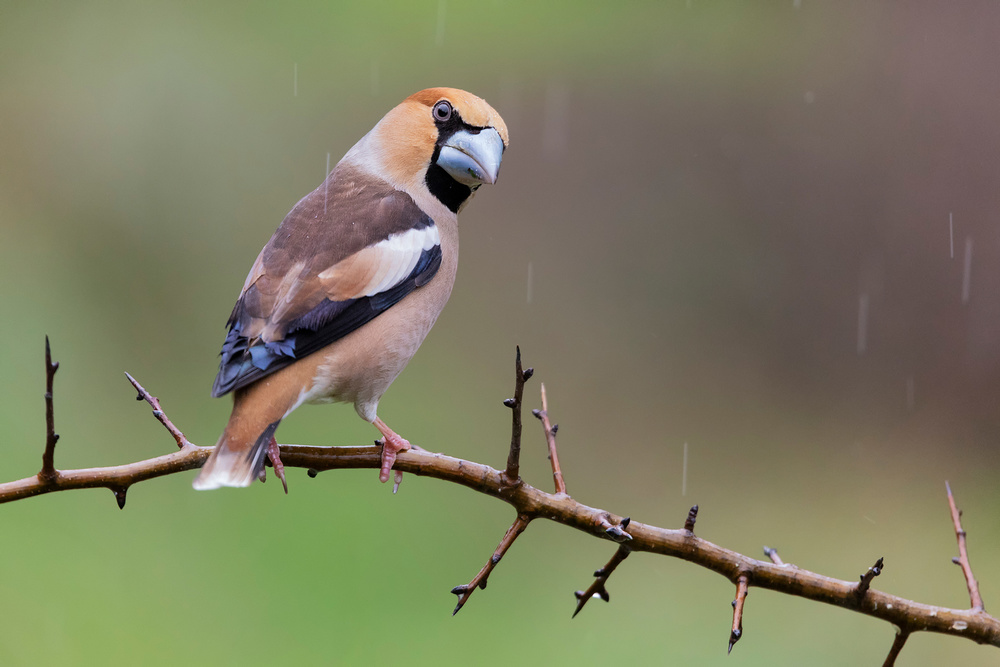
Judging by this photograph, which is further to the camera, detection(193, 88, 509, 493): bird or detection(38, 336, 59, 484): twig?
detection(193, 88, 509, 493): bird

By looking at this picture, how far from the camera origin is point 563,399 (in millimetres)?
7008

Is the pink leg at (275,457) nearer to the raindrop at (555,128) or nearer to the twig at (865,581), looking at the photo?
the twig at (865,581)

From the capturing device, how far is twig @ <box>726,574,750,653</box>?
5.79 feet

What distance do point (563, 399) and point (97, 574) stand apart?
3245 millimetres

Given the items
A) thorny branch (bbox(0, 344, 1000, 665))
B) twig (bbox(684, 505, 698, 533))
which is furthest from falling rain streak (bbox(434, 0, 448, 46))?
twig (bbox(684, 505, 698, 533))

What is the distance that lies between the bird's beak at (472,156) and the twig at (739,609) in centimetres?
102

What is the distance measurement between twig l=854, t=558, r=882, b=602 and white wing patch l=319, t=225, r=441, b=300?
128 cm

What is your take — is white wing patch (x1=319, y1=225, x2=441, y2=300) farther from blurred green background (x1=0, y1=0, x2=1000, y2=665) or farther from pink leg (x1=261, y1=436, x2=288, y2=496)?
blurred green background (x1=0, y1=0, x2=1000, y2=665)

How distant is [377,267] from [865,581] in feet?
4.31

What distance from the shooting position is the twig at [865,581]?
179 cm

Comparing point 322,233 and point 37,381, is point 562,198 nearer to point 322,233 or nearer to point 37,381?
point 37,381

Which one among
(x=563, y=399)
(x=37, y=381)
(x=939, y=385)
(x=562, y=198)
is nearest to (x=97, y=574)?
(x=37, y=381)

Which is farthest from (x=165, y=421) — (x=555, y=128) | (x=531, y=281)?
(x=555, y=128)

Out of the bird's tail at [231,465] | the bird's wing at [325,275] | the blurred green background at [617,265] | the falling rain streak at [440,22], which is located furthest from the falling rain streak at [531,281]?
the bird's tail at [231,465]
